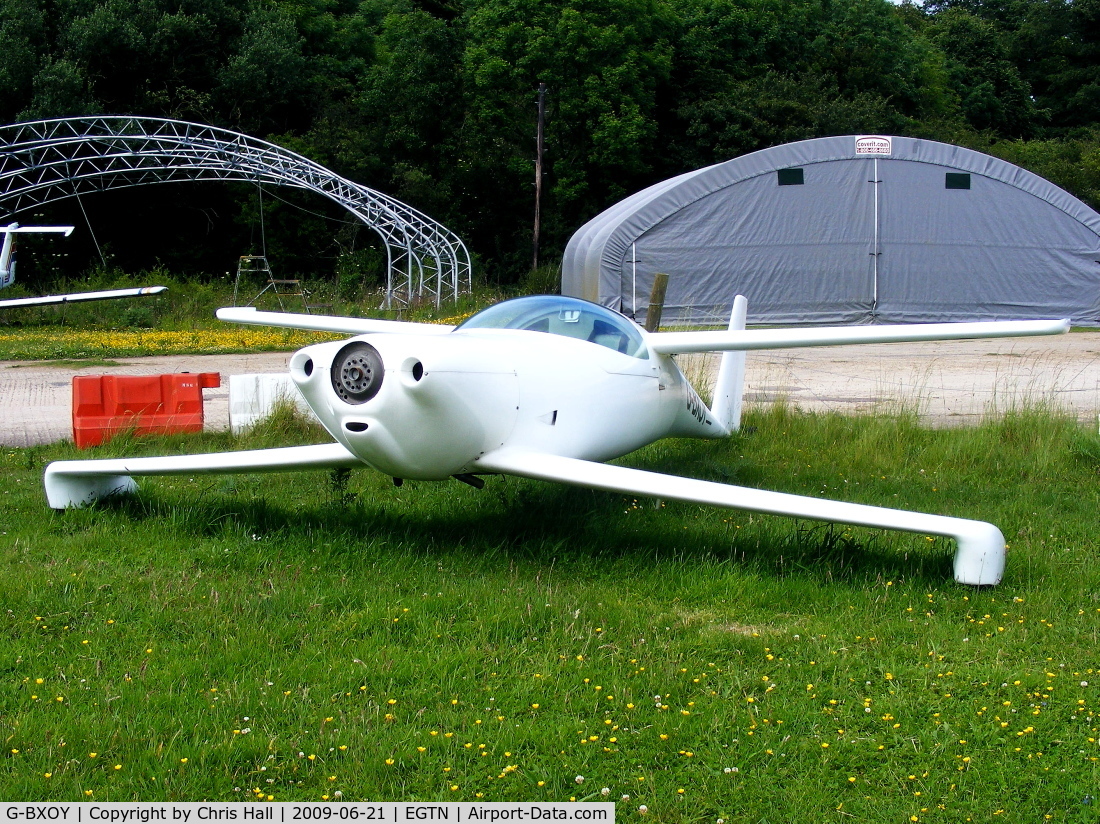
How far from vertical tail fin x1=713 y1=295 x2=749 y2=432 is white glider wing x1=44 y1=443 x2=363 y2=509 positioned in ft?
13.5

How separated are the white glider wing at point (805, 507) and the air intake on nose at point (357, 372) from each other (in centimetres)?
89

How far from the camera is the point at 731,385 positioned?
9.29m

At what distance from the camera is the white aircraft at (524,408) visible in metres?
5.01

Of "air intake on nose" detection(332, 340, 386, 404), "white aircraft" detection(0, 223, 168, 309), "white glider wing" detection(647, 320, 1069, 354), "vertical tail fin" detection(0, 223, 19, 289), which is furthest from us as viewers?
"vertical tail fin" detection(0, 223, 19, 289)

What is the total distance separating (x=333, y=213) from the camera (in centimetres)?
4159

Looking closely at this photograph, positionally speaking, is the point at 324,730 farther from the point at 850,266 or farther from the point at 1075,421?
the point at 850,266

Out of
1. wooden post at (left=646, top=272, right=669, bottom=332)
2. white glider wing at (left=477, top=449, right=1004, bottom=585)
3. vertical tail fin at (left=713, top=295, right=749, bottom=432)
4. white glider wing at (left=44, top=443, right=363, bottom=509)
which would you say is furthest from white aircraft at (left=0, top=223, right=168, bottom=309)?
white glider wing at (left=477, top=449, right=1004, bottom=585)

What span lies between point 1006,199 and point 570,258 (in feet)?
38.0

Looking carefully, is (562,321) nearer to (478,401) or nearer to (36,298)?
(478,401)

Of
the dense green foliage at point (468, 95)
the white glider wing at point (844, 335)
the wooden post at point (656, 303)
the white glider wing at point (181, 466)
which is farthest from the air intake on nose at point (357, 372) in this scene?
the dense green foliage at point (468, 95)

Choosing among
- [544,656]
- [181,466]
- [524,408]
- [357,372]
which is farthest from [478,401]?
[181,466]

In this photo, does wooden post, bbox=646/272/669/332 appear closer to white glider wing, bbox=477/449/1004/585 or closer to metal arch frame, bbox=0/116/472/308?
white glider wing, bbox=477/449/1004/585

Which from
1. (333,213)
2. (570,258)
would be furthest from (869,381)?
(333,213)

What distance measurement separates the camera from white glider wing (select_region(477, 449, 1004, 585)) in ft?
16.4
